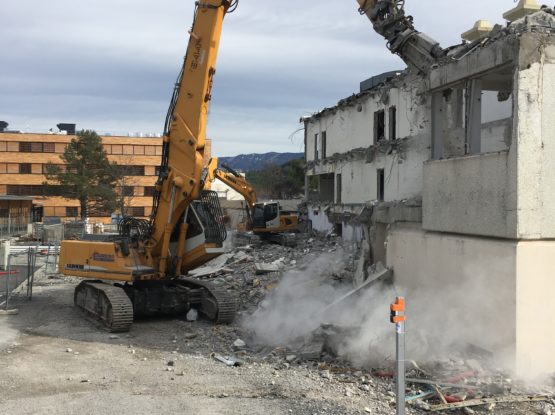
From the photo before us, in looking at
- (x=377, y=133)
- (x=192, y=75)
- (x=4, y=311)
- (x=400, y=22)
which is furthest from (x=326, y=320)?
(x=377, y=133)

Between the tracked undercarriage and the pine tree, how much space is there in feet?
140

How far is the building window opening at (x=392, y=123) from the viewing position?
78.1ft

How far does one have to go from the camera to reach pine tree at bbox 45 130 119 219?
174 feet

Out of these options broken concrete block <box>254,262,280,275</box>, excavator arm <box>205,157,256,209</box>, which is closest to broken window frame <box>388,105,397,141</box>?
excavator arm <box>205,157,256,209</box>

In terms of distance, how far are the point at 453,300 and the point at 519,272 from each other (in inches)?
54.7

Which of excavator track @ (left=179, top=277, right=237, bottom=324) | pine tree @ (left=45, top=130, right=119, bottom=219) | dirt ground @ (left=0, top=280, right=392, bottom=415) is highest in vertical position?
pine tree @ (left=45, top=130, right=119, bottom=219)

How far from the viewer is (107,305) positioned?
37.0 ft

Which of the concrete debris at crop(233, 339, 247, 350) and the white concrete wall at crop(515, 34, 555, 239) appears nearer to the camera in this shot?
the white concrete wall at crop(515, 34, 555, 239)

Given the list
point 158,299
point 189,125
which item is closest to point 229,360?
point 158,299

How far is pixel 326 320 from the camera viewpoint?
10359 millimetres

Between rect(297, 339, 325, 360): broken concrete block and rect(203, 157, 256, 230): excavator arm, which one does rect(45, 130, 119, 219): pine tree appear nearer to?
rect(203, 157, 256, 230): excavator arm

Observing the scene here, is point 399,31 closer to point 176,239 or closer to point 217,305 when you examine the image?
point 176,239

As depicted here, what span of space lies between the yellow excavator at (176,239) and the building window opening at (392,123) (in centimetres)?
1355

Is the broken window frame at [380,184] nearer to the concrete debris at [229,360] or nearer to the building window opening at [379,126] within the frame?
the building window opening at [379,126]
